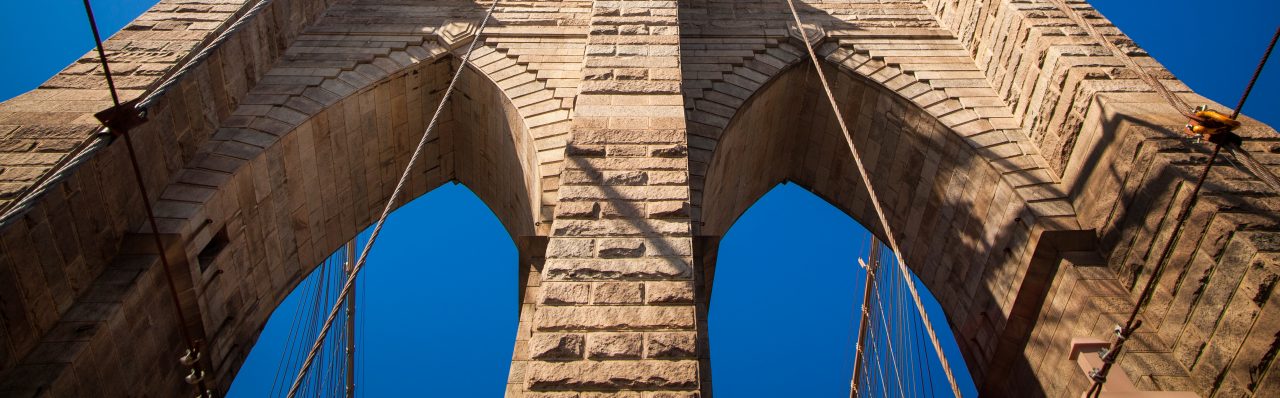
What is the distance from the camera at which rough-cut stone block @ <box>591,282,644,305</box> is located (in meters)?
5.72

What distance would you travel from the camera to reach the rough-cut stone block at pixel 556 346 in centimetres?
531

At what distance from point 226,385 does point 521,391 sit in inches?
148

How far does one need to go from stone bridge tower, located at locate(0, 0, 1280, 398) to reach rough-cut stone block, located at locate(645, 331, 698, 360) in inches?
0.8

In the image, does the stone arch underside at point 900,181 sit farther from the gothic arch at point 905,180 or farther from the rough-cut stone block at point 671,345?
the rough-cut stone block at point 671,345

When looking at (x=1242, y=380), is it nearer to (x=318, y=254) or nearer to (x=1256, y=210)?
(x=1256, y=210)

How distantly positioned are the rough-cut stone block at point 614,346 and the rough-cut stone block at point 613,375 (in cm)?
5

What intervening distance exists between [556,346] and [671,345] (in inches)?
25.1

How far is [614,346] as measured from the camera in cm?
538

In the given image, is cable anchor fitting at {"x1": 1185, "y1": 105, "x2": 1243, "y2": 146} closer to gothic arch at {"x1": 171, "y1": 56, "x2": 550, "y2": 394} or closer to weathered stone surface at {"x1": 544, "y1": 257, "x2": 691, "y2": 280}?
weathered stone surface at {"x1": 544, "y1": 257, "x2": 691, "y2": 280}

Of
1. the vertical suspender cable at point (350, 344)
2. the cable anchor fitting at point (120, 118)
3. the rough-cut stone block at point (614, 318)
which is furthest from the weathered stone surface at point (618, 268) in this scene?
the vertical suspender cable at point (350, 344)

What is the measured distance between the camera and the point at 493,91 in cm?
955

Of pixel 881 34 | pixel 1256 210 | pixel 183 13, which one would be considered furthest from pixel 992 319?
pixel 183 13

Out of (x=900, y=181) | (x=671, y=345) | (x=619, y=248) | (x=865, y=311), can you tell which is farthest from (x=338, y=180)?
(x=865, y=311)

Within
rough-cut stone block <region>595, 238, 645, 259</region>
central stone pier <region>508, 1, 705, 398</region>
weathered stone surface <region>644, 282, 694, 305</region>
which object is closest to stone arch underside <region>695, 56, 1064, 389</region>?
central stone pier <region>508, 1, 705, 398</region>
